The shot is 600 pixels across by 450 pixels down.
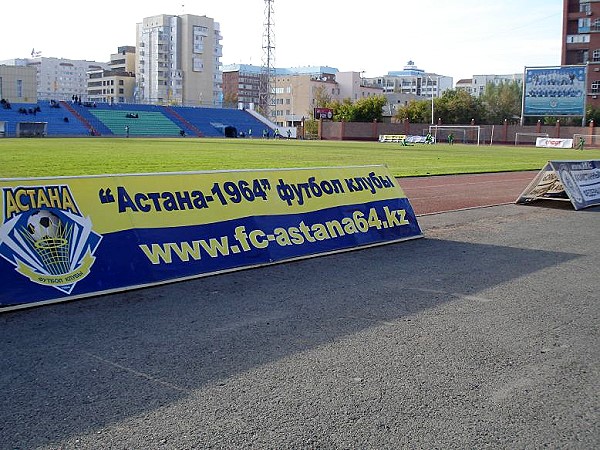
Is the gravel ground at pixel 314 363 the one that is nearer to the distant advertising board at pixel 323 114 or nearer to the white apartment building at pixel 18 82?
the distant advertising board at pixel 323 114

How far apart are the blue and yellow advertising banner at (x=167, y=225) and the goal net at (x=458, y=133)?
78247 mm

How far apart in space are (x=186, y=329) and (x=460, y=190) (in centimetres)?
1501

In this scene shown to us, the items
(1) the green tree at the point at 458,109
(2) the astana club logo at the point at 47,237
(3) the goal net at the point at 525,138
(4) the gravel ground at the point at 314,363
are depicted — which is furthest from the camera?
(1) the green tree at the point at 458,109

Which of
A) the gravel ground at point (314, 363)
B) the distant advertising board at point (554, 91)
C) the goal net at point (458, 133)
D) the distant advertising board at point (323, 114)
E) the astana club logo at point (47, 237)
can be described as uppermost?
the distant advertising board at point (554, 91)

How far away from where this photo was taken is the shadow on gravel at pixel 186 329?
442 cm

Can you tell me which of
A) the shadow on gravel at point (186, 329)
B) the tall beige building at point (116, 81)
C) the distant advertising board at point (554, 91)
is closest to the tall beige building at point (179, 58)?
the tall beige building at point (116, 81)

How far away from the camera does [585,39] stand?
106m

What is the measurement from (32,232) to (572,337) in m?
5.18

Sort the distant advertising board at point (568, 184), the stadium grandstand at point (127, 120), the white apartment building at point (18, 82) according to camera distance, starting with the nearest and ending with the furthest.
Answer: the distant advertising board at point (568, 184), the stadium grandstand at point (127, 120), the white apartment building at point (18, 82)

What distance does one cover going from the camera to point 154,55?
163m

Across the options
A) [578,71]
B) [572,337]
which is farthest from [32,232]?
[578,71]

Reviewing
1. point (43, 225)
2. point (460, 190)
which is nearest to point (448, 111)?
point (460, 190)

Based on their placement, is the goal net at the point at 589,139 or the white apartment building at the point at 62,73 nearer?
the goal net at the point at 589,139

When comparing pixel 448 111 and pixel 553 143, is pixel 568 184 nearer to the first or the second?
pixel 553 143
